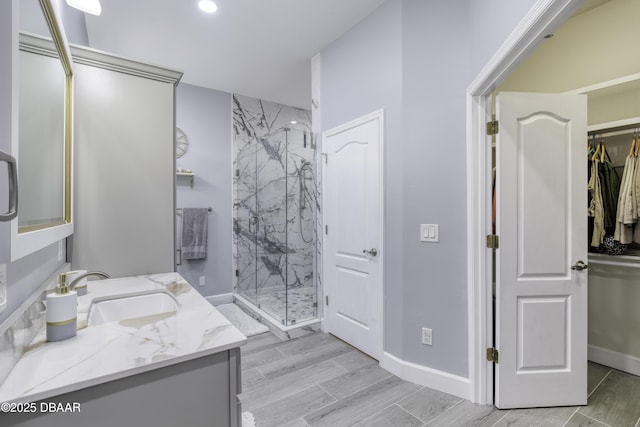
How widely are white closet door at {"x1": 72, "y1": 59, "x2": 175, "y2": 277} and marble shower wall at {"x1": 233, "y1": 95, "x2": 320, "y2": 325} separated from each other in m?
1.52

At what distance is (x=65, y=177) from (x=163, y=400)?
46.8 inches

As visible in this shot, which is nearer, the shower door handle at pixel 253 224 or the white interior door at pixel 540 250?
the white interior door at pixel 540 250

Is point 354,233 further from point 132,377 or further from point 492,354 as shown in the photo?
point 132,377

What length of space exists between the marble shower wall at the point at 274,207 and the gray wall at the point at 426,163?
1.07 m

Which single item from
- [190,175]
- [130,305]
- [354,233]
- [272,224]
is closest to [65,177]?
[130,305]

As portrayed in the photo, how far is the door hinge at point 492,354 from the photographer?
1.86 m

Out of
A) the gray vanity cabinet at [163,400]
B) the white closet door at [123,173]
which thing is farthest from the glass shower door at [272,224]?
the gray vanity cabinet at [163,400]

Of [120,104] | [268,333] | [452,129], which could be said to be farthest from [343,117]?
[268,333]

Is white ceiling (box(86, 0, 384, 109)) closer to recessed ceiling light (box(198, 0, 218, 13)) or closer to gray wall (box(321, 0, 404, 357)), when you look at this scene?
recessed ceiling light (box(198, 0, 218, 13))

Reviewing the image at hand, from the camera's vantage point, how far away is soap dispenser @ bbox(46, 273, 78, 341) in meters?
0.89

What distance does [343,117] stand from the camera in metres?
2.74

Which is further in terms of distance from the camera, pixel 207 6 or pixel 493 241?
pixel 207 6

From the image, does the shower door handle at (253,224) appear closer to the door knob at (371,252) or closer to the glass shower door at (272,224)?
the glass shower door at (272,224)

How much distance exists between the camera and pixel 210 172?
12.7 feet
